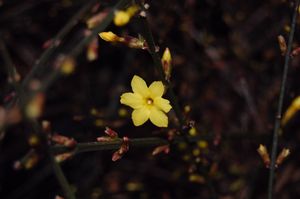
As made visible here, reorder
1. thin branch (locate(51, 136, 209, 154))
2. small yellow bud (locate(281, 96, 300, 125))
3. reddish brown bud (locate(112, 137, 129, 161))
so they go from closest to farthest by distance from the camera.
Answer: thin branch (locate(51, 136, 209, 154)) < reddish brown bud (locate(112, 137, 129, 161)) < small yellow bud (locate(281, 96, 300, 125))

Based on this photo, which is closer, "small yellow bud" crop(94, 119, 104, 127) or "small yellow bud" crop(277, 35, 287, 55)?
"small yellow bud" crop(277, 35, 287, 55)

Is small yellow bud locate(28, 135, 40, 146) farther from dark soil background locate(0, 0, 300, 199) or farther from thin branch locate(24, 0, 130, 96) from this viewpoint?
dark soil background locate(0, 0, 300, 199)

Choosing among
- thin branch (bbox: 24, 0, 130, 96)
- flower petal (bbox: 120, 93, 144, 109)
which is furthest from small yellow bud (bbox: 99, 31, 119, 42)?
flower petal (bbox: 120, 93, 144, 109)

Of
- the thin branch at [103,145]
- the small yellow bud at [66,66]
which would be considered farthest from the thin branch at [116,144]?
the small yellow bud at [66,66]

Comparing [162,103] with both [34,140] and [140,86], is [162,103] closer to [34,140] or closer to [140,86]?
[140,86]

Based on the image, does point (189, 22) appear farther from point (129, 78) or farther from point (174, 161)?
point (174, 161)

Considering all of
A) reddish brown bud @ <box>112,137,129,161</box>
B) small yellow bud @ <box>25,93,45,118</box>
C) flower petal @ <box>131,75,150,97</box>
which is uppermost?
flower petal @ <box>131,75,150,97</box>

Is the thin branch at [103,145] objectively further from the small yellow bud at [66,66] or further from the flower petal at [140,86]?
the small yellow bud at [66,66]

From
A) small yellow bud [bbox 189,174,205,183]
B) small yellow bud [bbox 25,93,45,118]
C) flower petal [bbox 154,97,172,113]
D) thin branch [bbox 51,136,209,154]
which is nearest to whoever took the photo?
small yellow bud [bbox 25,93,45,118]
